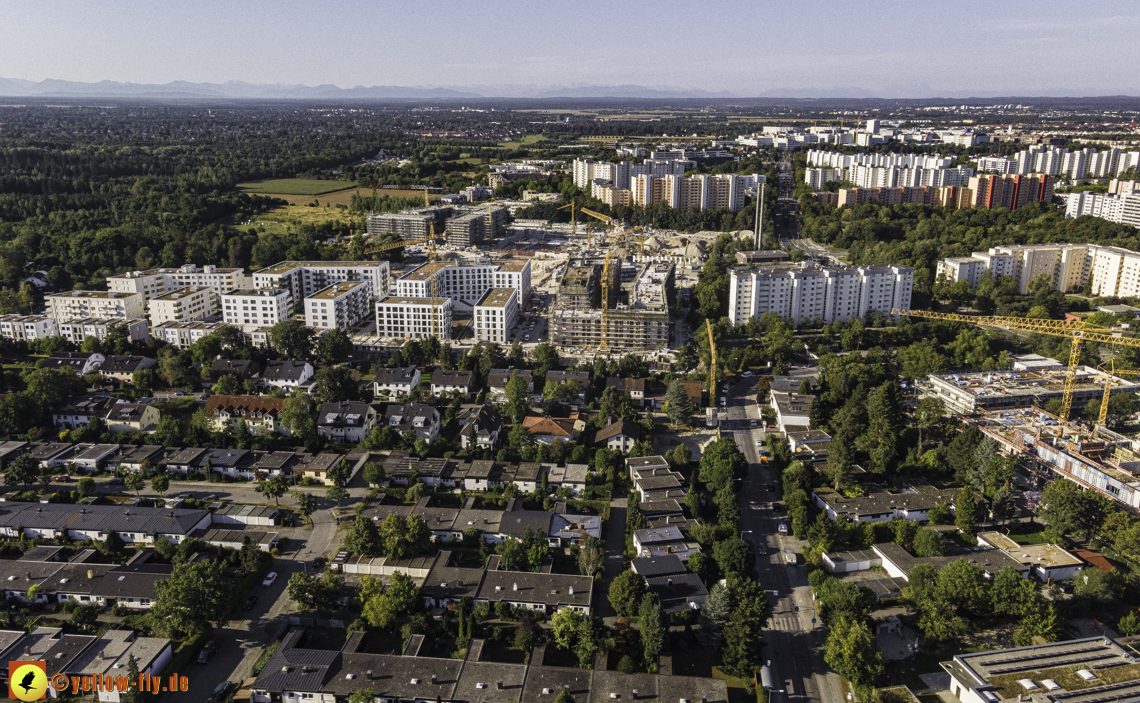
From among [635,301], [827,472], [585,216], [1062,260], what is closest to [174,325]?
[635,301]

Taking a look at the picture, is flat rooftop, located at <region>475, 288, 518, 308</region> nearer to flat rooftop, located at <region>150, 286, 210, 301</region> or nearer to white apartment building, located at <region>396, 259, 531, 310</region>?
white apartment building, located at <region>396, 259, 531, 310</region>

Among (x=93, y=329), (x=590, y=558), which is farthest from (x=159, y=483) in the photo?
(x=93, y=329)

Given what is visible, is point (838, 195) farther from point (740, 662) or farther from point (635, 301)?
point (740, 662)

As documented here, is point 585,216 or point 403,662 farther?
point 585,216

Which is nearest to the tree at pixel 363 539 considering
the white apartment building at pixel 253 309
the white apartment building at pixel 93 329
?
the white apartment building at pixel 253 309

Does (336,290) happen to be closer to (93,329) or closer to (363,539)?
(93,329)

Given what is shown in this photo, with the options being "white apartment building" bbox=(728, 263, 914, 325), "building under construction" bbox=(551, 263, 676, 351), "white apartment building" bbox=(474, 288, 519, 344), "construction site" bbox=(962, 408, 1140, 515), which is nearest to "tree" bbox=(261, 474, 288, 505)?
"white apartment building" bbox=(474, 288, 519, 344)

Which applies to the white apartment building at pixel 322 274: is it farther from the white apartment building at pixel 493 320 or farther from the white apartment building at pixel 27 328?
the white apartment building at pixel 27 328
